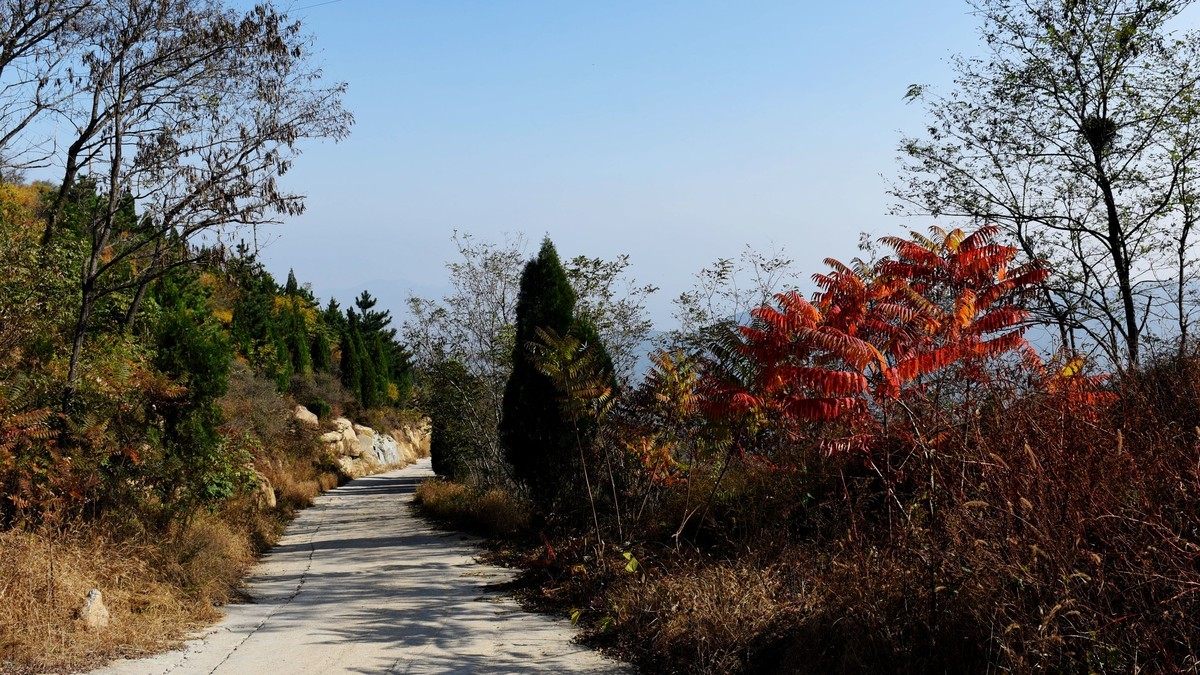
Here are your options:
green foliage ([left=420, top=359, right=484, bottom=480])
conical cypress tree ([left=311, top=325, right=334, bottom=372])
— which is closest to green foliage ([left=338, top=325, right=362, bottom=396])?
conical cypress tree ([left=311, top=325, right=334, bottom=372])

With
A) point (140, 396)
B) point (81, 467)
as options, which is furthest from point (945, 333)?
point (140, 396)

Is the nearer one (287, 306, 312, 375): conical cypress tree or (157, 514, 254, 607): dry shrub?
(157, 514, 254, 607): dry shrub

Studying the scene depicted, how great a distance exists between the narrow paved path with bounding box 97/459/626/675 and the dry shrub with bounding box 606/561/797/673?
0.46m

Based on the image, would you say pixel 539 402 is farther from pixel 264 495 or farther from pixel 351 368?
pixel 351 368

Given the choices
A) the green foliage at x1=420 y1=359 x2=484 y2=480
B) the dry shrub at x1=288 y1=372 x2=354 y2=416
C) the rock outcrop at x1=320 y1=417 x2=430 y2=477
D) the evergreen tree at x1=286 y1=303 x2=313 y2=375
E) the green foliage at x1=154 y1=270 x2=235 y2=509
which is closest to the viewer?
the green foliage at x1=154 y1=270 x2=235 y2=509

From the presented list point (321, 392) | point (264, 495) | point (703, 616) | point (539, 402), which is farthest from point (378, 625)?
point (321, 392)

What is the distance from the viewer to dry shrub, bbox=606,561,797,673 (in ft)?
20.8

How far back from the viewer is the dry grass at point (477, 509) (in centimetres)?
1485

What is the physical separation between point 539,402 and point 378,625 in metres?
5.69

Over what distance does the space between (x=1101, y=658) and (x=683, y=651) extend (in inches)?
129

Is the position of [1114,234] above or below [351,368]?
below

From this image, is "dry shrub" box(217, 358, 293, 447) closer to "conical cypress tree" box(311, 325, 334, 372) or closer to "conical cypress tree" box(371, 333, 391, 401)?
"conical cypress tree" box(311, 325, 334, 372)

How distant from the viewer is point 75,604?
7.40 metres

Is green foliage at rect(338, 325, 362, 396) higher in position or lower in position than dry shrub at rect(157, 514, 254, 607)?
higher
